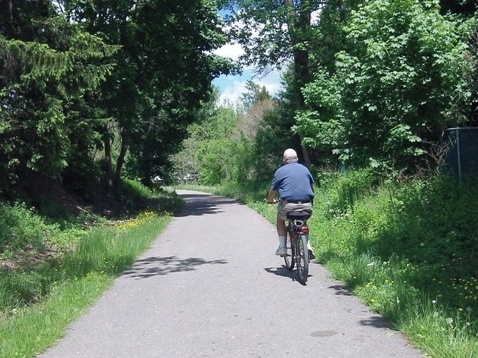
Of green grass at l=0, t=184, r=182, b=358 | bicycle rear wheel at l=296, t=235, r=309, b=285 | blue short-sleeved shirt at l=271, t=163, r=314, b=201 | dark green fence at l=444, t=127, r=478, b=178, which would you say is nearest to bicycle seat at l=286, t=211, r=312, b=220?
blue short-sleeved shirt at l=271, t=163, r=314, b=201

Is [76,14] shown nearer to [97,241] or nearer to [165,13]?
[165,13]

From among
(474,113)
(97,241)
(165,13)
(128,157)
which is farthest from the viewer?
(128,157)

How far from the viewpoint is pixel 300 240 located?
350 inches

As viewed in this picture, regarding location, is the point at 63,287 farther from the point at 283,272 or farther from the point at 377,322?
the point at 377,322

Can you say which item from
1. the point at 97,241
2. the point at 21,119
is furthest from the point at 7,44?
the point at 97,241

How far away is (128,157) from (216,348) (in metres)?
39.3

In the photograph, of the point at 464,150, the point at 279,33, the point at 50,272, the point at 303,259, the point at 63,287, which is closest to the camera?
the point at 303,259

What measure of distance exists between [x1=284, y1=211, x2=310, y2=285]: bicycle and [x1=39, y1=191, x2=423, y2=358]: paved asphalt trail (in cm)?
22

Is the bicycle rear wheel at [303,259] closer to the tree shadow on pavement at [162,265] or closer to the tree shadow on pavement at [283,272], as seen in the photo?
the tree shadow on pavement at [283,272]

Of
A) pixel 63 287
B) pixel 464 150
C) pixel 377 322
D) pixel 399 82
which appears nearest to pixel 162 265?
pixel 63 287

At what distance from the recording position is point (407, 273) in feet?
25.9

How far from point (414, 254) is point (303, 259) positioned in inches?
72.5

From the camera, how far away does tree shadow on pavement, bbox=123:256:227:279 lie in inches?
399

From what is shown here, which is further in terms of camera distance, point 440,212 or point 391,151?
point 391,151
